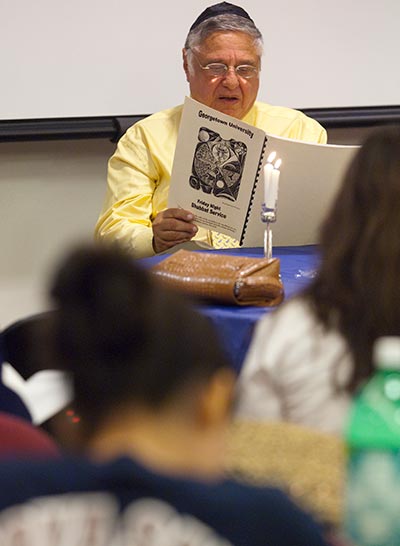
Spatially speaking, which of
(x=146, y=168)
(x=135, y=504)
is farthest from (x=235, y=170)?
(x=135, y=504)

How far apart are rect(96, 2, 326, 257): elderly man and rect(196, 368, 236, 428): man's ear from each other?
2.49m

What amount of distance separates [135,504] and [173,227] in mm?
2189

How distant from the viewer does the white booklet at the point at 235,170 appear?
3.07 meters

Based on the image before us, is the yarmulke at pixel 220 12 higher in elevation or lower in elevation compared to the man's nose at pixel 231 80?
higher

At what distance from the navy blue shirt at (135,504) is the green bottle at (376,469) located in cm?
36

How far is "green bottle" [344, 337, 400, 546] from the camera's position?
4.32ft

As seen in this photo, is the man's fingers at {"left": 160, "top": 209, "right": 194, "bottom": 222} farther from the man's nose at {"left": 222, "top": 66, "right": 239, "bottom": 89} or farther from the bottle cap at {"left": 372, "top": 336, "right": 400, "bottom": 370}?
the bottle cap at {"left": 372, "top": 336, "right": 400, "bottom": 370}

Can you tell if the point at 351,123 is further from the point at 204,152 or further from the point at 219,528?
the point at 219,528

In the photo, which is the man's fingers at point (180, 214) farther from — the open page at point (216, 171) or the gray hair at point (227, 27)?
the gray hair at point (227, 27)

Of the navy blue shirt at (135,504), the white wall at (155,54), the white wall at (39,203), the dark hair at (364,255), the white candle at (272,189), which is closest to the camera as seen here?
the navy blue shirt at (135,504)

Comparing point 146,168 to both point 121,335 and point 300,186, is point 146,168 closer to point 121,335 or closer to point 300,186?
point 300,186

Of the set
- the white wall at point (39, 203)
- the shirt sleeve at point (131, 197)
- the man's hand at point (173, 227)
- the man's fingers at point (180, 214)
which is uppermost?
the man's fingers at point (180, 214)

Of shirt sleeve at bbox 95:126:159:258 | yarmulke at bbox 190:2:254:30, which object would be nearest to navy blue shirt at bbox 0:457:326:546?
shirt sleeve at bbox 95:126:159:258

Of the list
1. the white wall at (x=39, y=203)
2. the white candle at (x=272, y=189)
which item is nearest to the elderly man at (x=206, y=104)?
the white wall at (x=39, y=203)
